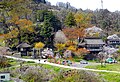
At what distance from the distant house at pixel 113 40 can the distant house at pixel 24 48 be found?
40.9ft

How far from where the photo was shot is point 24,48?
3238 centimetres

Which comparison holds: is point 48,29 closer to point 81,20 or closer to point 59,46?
point 59,46

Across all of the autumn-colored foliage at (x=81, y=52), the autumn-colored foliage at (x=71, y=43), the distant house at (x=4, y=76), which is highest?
the autumn-colored foliage at (x=71, y=43)

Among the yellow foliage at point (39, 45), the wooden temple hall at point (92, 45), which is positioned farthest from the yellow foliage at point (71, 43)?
the yellow foliage at point (39, 45)

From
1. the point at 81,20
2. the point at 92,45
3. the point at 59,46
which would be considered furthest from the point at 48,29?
the point at 81,20

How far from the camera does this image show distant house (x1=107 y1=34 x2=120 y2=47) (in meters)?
38.6

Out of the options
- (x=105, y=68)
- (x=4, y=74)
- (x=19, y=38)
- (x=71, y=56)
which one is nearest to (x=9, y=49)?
(x=19, y=38)

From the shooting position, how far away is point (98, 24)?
156 ft

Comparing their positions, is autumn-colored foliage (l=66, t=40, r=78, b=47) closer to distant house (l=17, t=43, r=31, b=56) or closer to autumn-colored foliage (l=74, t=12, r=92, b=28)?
distant house (l=17, t=43, r=31, b=56)

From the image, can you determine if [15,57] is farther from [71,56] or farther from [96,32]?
[96,32]

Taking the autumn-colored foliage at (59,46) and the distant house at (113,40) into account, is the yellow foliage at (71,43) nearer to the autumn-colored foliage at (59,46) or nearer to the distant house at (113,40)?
the autumn-colored foliage at (59,46)

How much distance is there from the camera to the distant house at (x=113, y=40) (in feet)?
127

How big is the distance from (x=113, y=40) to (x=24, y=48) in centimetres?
1344

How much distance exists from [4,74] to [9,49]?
11.3 m
